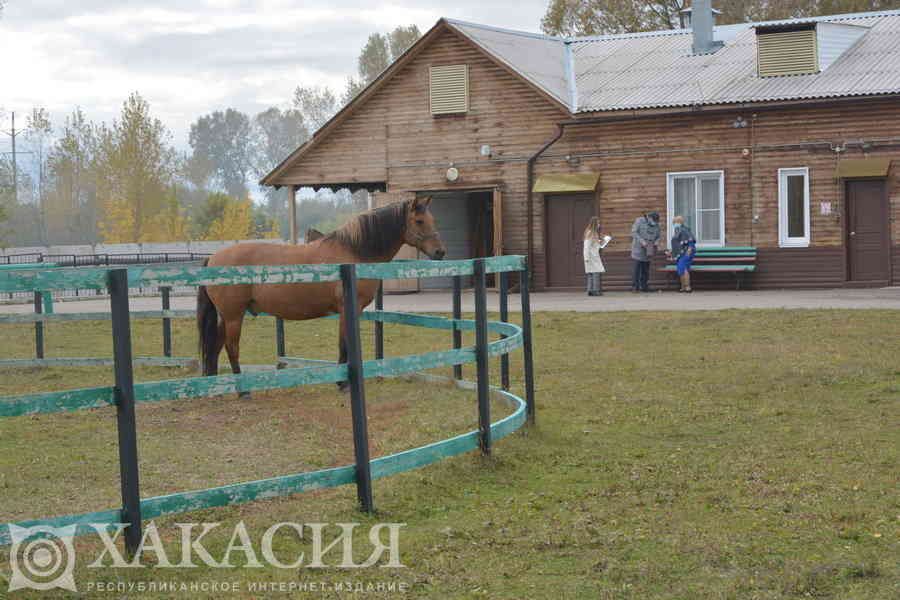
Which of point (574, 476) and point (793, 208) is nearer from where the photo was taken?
point (574, 476)

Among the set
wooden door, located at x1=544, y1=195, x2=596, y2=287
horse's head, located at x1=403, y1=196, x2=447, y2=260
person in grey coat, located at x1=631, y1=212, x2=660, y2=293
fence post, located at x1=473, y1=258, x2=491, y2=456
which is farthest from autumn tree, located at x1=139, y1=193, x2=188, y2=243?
fence post, located at x1=473, y1=258, x2=491, y2=456

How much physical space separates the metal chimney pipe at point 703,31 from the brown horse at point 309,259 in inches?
786

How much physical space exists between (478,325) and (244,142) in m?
140

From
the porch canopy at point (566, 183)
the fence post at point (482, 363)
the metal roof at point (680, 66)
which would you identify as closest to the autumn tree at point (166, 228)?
the metal roof at point (680, 66)

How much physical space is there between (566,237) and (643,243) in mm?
2537

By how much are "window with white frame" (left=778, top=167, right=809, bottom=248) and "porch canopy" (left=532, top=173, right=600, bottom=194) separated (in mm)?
4257

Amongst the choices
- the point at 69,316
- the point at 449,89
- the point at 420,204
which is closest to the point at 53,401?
the point at 420,204

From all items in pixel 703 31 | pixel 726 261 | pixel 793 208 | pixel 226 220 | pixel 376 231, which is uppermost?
pixel 703 31

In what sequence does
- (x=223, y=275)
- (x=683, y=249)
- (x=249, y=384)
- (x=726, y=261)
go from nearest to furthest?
(x=223, y=275) < (x=249, y=384) < (x=683, y=249) < (x=726, y=261)

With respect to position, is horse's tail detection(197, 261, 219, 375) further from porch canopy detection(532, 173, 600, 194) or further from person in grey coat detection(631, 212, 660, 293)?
porch canopy detection(532, 173, 600, 194)

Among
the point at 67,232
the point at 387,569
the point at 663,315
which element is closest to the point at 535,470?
the point at 387,569

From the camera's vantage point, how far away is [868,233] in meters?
24.7

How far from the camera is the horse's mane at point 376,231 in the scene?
1102cm

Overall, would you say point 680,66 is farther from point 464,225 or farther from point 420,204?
point 420,204
